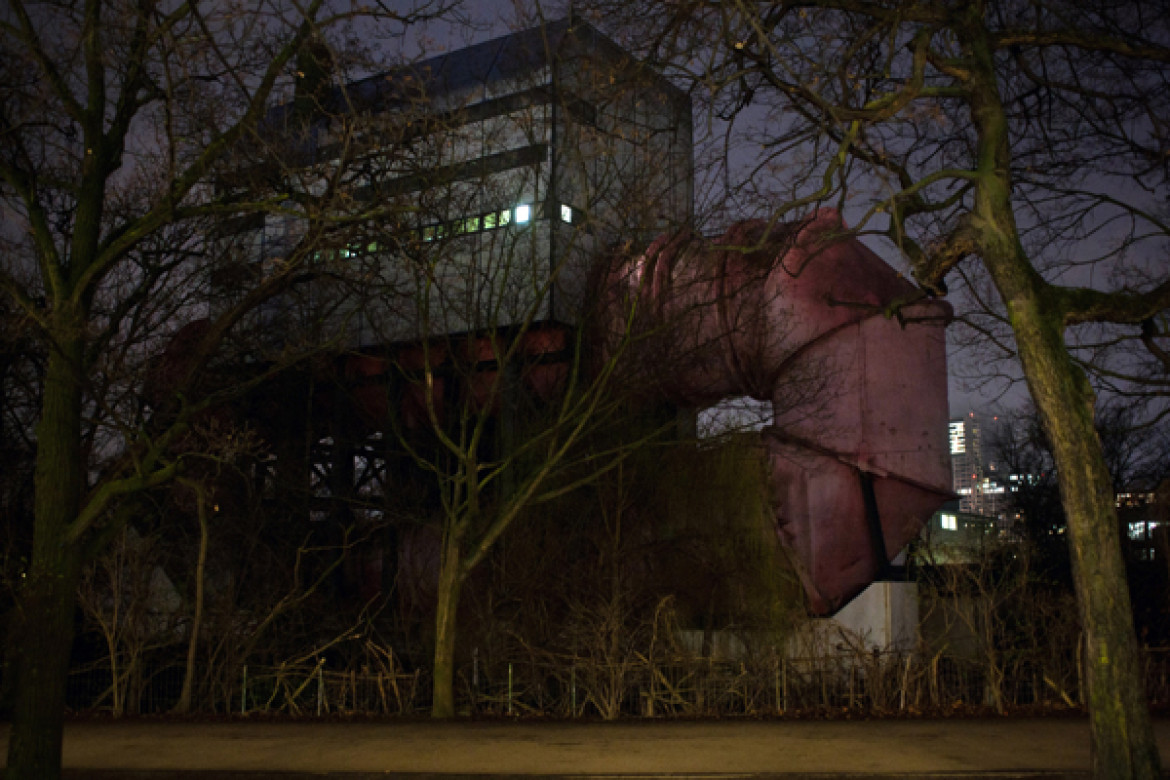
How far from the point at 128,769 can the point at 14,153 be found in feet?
18.4

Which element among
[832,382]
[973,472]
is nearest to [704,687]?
[832,382]

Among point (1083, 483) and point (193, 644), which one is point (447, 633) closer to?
point (193, 644)

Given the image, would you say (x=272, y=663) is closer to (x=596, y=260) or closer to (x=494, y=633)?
(x=494, y=633)

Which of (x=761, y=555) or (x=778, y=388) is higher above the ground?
(x=778, y=388)

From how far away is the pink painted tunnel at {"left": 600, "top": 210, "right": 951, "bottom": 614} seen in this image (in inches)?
591

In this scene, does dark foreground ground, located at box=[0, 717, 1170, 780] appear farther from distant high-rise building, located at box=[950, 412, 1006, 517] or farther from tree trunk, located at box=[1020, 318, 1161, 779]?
distant high-rise building, located at box=[950, 412, 1006, 517]

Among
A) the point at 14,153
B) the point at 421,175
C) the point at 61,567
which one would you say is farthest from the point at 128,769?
the point at 421,175

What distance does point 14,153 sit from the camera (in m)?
→ 9.72

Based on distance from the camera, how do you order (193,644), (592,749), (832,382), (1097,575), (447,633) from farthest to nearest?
(832,382) → (193,644) → (447,633) → (592,749) → (1097,575)

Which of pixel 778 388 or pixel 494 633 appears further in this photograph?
pixel 778 388

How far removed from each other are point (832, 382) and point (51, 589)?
10.4 meters

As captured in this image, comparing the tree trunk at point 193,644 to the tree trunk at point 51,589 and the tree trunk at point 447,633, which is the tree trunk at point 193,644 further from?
the tree trunk at point 51,589

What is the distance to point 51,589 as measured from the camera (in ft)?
26.8

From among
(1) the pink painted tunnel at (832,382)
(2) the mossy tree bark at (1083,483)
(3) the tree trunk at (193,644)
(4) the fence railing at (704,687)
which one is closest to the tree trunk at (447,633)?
(4) the fence railing at (704,687)
